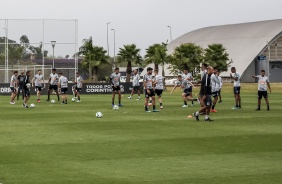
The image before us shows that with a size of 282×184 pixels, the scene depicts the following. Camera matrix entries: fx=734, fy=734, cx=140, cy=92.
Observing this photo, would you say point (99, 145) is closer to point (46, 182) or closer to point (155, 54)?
point (46, 182)

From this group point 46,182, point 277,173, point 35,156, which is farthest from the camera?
point 35,156

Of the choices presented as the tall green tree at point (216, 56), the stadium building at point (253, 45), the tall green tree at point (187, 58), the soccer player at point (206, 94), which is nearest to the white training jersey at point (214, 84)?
the soccer player at point (206, 94)

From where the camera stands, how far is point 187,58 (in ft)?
326

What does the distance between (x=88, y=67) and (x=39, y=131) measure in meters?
75.0

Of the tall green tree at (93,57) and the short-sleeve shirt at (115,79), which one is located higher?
the tall green tree at (93,57)

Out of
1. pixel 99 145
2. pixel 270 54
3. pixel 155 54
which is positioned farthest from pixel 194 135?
pixel 270 54

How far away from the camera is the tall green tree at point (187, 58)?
324 ft

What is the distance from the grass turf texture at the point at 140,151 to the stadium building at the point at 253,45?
91.1 metres

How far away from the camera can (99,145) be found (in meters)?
18.0

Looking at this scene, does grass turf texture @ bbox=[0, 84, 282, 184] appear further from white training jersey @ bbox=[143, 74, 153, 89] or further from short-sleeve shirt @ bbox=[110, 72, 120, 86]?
short-sleeve shirt @ bbox=[110, 72, 120, 86]

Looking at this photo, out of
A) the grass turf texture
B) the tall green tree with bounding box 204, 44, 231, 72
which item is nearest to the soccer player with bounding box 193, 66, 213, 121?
the grass turf texture

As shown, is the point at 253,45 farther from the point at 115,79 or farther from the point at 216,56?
the point at 115,79

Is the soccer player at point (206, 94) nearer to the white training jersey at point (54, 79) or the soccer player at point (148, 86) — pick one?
the soccer player at point (148, 86)

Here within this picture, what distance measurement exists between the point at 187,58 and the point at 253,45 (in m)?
21.8
